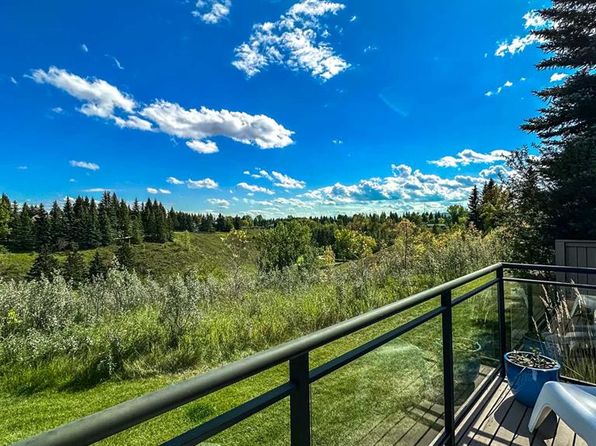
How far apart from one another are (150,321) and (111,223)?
140 feet

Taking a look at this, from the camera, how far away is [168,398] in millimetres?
672

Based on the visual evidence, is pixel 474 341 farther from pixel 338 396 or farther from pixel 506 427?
pixel 338 396

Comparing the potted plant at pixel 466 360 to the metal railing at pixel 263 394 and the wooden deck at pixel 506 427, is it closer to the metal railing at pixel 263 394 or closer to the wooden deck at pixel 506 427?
the wooden deck at pixel 506 427

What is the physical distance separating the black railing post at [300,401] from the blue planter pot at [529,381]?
2190mm

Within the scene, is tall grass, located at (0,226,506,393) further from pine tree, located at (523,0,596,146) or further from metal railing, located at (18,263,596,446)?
pine tree, located at (523,0,596,146)

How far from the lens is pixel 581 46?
943cm

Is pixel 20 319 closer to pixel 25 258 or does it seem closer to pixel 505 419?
pixel 505 419

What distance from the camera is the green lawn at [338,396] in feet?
3.86

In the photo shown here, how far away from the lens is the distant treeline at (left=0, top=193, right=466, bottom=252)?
115 ft

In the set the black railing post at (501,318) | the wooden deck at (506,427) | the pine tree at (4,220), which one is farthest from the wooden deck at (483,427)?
the pine tree at (4,220)

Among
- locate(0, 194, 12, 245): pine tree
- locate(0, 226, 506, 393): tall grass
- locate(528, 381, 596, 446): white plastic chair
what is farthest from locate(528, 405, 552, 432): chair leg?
locate(0, 194, 12, 245): pine tree

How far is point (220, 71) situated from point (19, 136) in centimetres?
2218

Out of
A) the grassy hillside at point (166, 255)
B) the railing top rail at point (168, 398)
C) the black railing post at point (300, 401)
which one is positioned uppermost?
the railing top rail at point (168, 398)

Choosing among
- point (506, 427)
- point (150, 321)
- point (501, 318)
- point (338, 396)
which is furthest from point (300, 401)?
point (150, 321)
